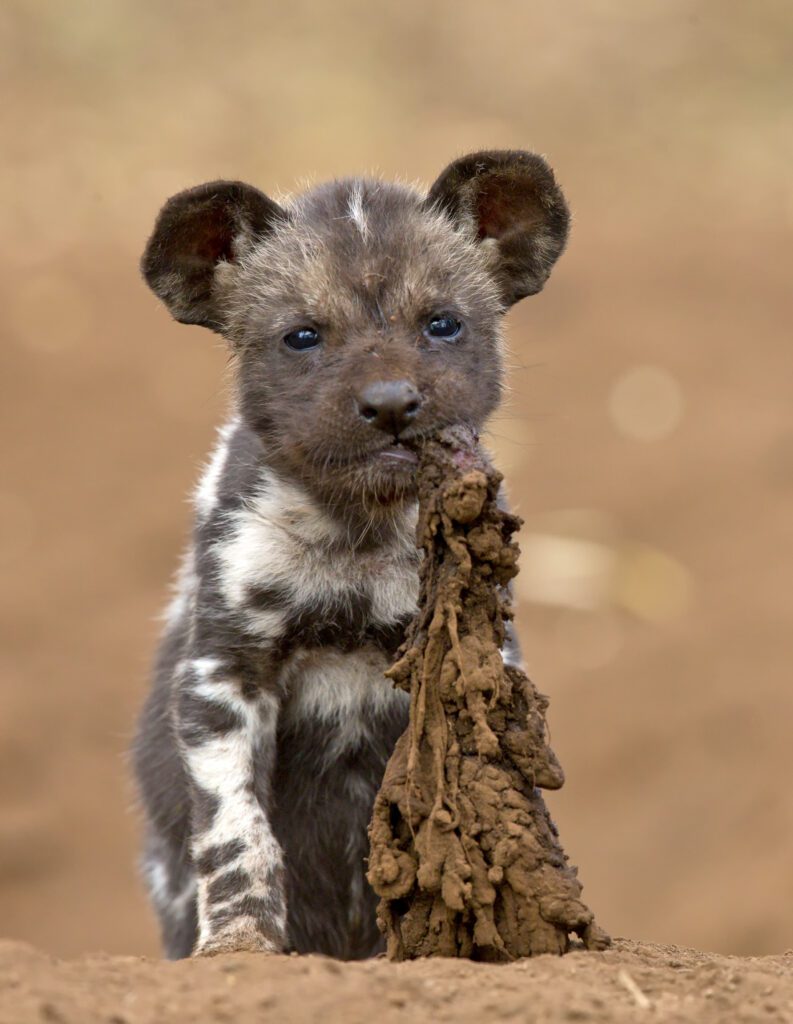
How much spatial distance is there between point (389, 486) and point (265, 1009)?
6.04ft

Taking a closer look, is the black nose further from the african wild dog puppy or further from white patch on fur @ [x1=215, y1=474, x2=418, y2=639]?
white patch on fur @ [x1=215, y1=474, x2=418, y2=639]

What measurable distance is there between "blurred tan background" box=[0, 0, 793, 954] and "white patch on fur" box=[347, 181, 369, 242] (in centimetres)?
73

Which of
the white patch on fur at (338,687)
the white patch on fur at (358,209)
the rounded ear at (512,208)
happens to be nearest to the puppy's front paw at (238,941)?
the white patch on fur at (338,687)

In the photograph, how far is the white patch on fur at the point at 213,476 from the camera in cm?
553

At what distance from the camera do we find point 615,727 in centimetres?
1000

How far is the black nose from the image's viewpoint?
4.53m

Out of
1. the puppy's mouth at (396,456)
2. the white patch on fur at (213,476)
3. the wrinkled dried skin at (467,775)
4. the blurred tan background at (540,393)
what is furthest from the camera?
the blurred tan background at (540,393)

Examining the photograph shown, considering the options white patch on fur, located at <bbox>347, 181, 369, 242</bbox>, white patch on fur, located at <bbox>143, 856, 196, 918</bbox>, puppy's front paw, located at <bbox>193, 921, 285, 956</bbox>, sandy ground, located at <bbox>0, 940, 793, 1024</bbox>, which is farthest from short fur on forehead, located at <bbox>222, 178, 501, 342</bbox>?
sandy ground, located at <bbox>0, 940, 793, 1024</bbox>

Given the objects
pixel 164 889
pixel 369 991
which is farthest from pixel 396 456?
pixel 164 889

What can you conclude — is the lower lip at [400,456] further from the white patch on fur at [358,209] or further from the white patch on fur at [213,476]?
the white patch on fur at [213,476]

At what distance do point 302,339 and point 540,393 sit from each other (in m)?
7.77

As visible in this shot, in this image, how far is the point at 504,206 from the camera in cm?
557

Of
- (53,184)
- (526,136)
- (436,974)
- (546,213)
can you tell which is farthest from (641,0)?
(436,974)

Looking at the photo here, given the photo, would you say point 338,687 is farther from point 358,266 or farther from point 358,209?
point 358,209
